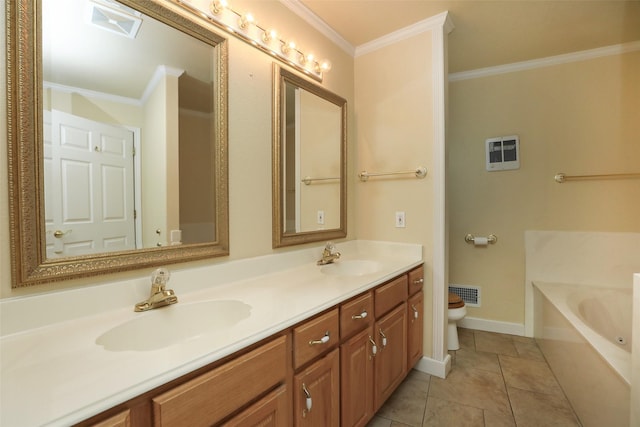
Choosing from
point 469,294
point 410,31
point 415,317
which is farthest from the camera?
point 469,294

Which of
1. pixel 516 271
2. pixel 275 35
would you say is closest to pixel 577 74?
pixel 516 271

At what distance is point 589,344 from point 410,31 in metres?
2.18

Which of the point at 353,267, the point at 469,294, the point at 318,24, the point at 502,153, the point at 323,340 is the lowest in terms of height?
the point at 469,294

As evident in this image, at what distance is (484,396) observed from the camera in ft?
5.74

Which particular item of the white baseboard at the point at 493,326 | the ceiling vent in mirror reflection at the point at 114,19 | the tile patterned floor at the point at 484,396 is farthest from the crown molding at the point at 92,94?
the white baseboard at the point at 493,326

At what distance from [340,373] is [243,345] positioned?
606 mm

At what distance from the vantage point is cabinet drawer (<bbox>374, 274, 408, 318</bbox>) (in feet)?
4.78

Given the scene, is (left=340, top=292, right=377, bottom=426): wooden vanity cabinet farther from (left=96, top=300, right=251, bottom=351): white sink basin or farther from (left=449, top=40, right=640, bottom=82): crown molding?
(left=449, top=40, right=640, bottom=82): crown molding

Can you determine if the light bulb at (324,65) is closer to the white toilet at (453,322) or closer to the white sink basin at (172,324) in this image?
the white sink basin at (172,324)

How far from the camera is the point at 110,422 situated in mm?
552

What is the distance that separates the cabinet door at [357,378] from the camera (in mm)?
1221

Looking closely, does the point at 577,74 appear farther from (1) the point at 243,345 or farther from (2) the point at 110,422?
(2) the point at 110,422

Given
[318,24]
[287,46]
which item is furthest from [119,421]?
[318,24]

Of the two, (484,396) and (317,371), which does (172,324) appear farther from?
(484,396)
